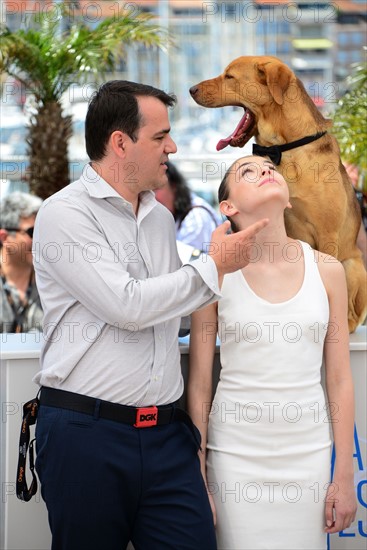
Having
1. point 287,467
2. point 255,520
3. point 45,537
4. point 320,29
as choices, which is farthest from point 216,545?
point 320,29

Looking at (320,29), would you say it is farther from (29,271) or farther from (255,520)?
(255,520)

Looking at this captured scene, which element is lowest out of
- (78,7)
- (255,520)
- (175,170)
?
(255,520)

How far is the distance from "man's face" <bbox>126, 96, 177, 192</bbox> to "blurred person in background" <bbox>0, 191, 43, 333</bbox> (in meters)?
2.07

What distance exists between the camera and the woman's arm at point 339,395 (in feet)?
7.44

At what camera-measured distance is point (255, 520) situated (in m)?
2.22

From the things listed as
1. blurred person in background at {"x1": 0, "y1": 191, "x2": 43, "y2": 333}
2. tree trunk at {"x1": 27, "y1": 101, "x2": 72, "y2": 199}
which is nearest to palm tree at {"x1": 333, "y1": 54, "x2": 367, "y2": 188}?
blurred person in background at {"x1": 0, "y1": 191, "x2": 43, "y2": 333}

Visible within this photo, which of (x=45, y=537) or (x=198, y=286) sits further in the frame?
(x=45, y=537)

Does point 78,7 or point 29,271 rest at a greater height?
point 78,7

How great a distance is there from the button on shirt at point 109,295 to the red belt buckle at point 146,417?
0.02 meters

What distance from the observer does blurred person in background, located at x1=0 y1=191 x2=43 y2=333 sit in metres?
4.34

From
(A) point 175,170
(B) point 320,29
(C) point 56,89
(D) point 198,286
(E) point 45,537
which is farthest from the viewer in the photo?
(B) point 320,29

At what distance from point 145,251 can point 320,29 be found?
2059 cm

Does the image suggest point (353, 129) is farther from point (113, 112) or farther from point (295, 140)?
point (113, 112)

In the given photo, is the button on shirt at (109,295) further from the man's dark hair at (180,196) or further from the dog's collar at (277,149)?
the man's dark hair at (180,196)
